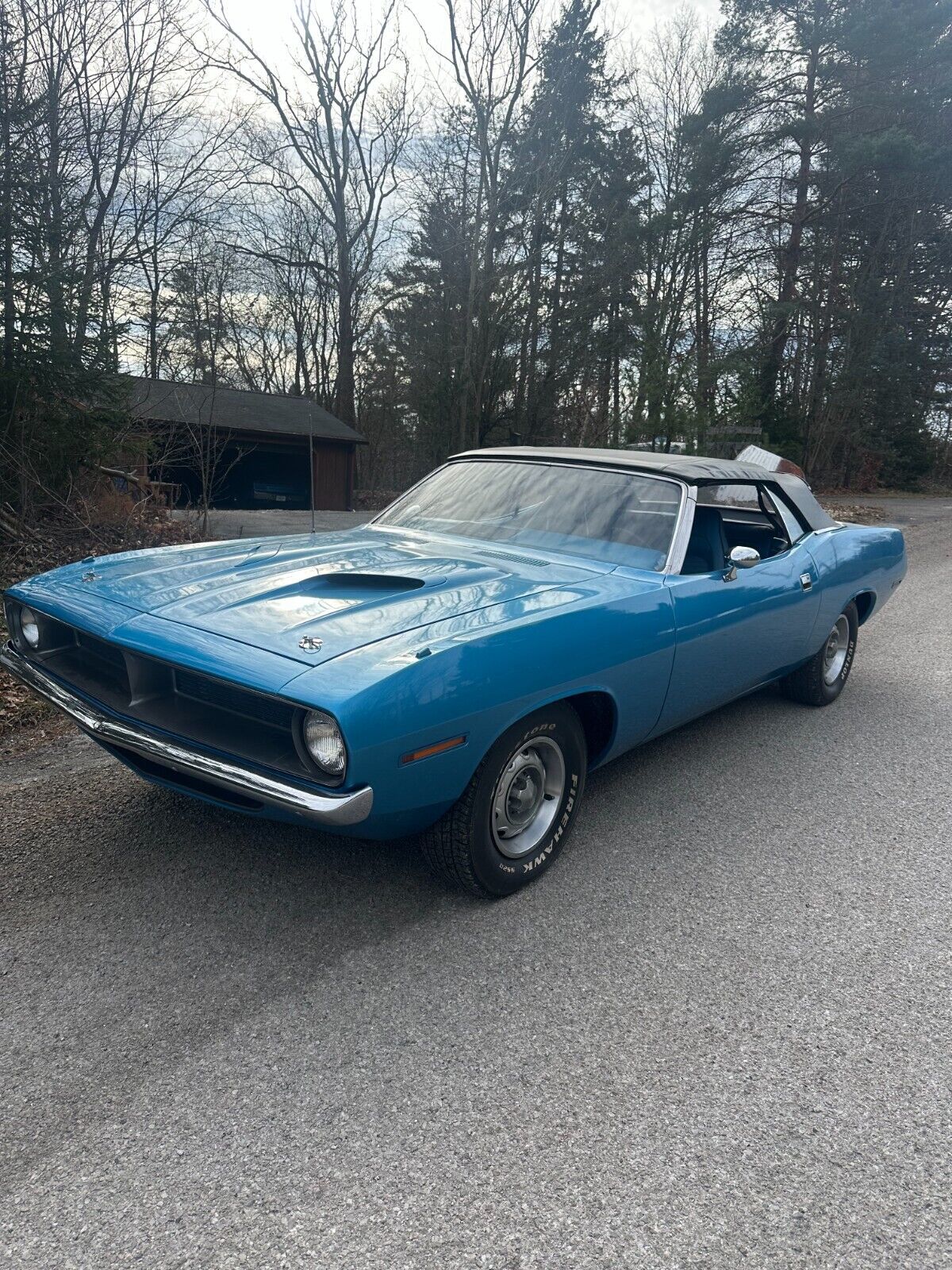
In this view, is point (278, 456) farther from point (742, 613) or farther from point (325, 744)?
point (325, 744)

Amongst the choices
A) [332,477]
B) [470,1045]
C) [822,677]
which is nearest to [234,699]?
[470,1045]

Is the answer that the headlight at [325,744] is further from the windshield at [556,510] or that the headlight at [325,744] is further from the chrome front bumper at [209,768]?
the windshield at [556,510]

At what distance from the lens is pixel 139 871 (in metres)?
2.87

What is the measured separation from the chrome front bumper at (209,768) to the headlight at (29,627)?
0.88ft

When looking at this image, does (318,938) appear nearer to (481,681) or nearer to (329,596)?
(481,681)

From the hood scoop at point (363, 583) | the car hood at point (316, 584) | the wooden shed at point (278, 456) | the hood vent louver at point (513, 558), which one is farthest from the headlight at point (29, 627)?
the wooden shed at point (278, 456)

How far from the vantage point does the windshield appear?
3.64m

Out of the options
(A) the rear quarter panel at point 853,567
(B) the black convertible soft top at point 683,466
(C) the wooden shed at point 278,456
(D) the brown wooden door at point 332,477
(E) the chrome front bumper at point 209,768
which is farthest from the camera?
(D) the brown wooden door at point 332,477

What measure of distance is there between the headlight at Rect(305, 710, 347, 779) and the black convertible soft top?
7.33 ft

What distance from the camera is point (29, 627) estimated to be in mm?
3230

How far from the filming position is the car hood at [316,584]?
2588 mm

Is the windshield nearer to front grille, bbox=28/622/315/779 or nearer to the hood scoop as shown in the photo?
the hood scoop

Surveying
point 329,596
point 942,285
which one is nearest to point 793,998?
point 329,596

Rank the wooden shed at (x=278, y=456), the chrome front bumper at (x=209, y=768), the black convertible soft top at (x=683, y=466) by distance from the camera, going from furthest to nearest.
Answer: the wooden shed at (x=278, y=456)
the black convertible soft top at (x=683, y=466)
the chrome front bumper at (x=209, y=768)
